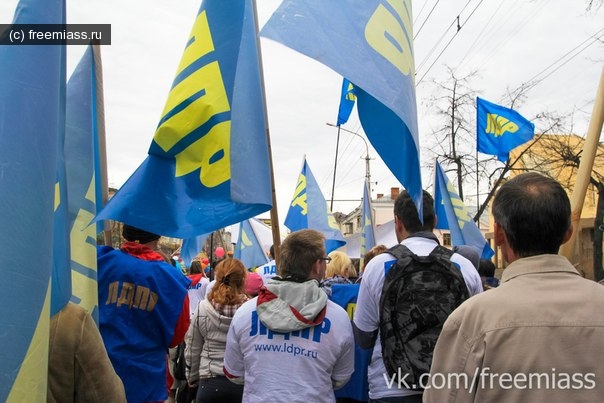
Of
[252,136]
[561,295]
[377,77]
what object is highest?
[377,77]

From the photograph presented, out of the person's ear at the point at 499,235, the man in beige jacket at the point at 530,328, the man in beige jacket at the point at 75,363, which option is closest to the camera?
the man in beige jacket at the point at 530,328

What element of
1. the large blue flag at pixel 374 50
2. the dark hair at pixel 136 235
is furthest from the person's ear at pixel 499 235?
the dark hair at pixel 136 235

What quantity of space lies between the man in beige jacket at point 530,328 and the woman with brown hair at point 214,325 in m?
2.99

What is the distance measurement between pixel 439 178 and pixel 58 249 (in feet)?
23.6

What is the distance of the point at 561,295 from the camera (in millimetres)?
1868

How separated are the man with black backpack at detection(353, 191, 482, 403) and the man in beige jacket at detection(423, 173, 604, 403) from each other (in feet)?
3.78

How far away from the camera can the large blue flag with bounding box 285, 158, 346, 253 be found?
10.5m

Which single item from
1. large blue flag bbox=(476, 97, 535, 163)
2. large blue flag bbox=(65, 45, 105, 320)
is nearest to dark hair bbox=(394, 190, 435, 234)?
large blue flag bbox=(65, 45, 105, 320)

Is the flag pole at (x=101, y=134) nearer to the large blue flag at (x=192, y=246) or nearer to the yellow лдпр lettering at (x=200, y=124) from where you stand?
the yellow лдпр lettering at (x=200, y=124)

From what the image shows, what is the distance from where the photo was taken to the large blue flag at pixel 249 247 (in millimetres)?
10487

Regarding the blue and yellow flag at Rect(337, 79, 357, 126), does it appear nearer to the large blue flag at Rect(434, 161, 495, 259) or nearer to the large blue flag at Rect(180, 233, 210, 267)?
the large blue flag at Rect(434, 161, 495, 259)

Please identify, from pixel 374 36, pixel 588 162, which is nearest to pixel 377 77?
pixel 374 36

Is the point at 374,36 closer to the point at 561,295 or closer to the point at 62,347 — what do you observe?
the point at 561,295

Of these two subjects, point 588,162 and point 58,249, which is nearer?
point 58,249
